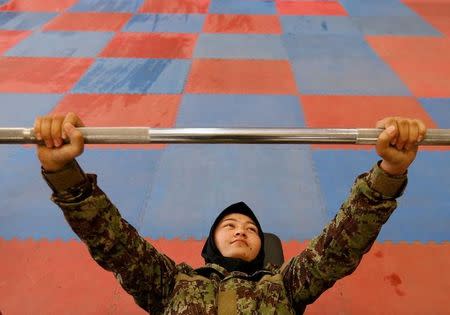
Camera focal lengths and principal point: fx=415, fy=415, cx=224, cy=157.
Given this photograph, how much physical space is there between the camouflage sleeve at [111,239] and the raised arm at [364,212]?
755mm

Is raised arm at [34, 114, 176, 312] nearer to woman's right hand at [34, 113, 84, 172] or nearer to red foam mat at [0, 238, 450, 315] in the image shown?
woman's right hand at [34, 113, 84, 172]

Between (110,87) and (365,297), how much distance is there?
13.5 ft

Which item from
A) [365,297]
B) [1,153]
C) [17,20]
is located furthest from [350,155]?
[17,20]

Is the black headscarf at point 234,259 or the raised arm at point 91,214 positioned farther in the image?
the black headscarf at point 234,259

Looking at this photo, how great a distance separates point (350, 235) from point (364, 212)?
0.13 metres

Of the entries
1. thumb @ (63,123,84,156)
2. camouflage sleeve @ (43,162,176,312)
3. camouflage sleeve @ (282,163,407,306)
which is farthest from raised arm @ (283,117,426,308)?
thumb @ (63,123,84,156)

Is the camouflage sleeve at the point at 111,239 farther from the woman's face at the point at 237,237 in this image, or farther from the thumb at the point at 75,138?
the woman's face at the point at 237,237

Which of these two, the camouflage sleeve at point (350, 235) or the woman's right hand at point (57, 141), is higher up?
the woman's right hand at point (57, 141)

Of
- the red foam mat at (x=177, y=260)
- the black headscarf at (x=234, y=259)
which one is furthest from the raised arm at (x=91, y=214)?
the red foam mat at (x=177, y=260)

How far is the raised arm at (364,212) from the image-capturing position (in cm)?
178

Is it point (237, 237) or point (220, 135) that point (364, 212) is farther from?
A: point (237, 237)

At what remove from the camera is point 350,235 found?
1.92 meters

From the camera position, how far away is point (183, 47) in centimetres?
661

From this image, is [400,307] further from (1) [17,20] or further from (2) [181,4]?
(1) [17,20]
